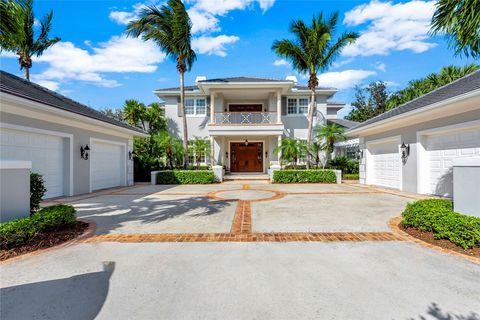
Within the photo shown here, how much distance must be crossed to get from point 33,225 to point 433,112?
1187cm

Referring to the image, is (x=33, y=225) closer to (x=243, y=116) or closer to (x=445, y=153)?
(x=445, y=153)

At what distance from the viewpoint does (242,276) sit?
317 centimetres

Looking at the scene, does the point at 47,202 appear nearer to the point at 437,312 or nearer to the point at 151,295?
the point at 151,295

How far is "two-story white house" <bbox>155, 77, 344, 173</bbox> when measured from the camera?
17281mm

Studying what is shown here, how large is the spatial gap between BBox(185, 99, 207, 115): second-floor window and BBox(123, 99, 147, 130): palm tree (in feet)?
11.9

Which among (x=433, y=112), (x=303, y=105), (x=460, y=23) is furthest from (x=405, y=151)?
(x=303, y=105)

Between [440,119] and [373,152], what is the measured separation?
475cm

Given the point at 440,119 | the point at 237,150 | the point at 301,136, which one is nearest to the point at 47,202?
the point at 237,150

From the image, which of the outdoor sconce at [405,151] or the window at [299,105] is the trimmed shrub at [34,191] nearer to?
the outdoor sconce at [405,151]

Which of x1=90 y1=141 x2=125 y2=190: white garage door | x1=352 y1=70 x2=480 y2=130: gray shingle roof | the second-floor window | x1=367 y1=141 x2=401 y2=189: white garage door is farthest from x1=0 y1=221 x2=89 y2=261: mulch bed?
the second-floor window

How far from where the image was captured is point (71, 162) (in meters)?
9.93

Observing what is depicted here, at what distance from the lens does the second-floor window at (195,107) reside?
1939 cm

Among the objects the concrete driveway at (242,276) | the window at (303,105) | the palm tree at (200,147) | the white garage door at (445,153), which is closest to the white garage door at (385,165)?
the white garage door at (445,153)

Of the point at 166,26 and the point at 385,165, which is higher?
the point at 166,26
